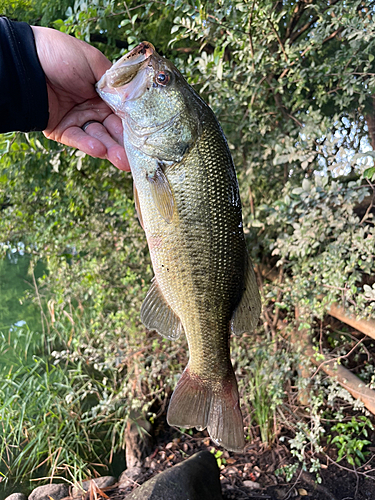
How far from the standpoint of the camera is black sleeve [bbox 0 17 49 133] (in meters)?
1.43

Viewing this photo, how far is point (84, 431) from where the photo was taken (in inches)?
151

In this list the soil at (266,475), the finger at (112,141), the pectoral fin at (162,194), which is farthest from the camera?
the soil at (266,475)

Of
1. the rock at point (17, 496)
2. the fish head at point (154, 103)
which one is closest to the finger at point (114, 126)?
the fish head at point (154, 103)

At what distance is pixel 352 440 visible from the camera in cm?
314

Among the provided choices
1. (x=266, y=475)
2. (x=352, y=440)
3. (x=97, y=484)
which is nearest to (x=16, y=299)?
(x=97, y=484)

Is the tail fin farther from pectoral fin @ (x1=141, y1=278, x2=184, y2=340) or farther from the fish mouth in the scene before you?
the fish mouth

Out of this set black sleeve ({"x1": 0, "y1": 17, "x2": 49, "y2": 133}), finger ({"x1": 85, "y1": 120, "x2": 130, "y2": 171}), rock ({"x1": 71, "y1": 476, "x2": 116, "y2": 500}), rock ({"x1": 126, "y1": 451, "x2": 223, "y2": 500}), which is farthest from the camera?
rock ({"x1": 71, "y1": 476, "x2": 116, "y2": 500})

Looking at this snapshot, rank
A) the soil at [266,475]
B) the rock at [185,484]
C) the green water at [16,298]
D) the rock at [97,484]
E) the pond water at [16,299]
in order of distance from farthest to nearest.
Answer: the green water at [16,298], the pond water at [16,299], the rock at [97,484], the soil at [266,475], the rock at [185,484]

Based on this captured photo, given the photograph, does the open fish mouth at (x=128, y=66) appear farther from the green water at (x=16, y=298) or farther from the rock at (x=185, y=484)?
the green water at (x=16, y=298)

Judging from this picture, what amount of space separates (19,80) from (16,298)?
794 cm

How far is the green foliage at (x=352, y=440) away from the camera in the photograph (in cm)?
308

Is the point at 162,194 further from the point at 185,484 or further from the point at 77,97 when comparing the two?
the point at 185,484

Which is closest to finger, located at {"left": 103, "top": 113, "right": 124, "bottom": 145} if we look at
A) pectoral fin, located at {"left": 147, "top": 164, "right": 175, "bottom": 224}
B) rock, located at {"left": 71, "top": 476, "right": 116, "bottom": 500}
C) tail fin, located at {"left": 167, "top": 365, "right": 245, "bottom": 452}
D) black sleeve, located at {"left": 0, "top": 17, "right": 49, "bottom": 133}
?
black sleeve, located at {"left": 0, "top": 17, "right": 49, "bottom": 133}

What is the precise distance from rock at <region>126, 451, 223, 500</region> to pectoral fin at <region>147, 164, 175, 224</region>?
2170 mm
